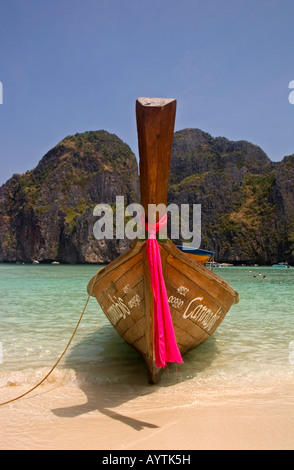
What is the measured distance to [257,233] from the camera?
283 ft

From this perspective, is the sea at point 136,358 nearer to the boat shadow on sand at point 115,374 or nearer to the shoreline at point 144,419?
the boat shadow on sand at point 115,374

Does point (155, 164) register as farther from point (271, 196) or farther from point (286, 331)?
point (271, 196)

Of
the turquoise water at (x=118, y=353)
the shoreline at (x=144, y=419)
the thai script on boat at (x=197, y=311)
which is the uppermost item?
the thai script on boat at (x=197, y=311)

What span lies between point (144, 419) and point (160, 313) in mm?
939

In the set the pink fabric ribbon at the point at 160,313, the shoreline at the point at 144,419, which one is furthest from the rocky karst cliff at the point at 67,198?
the pink fabric ribbon at the point at 160,313

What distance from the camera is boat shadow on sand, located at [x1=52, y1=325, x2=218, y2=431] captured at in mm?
3338

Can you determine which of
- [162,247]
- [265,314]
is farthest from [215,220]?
[162,247]

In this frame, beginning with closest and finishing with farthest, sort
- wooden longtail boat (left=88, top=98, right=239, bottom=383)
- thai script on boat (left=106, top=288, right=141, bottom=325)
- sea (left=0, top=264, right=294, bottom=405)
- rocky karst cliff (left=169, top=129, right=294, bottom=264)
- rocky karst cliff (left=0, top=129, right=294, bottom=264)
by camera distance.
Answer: wooden longtail boat (left=88, top=98, right=239, bottom=383), thai script on boat (left=106, top=288, right=141, bottom=325), sea (left=0, top=264, right=294, bottom=405), rocky karst cliff (left=0, top=129, right=294, bottom=264), rocky karst cliff (left=169, top=129, right=294, bottom=264)

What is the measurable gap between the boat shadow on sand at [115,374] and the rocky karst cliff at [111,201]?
71.1 meters

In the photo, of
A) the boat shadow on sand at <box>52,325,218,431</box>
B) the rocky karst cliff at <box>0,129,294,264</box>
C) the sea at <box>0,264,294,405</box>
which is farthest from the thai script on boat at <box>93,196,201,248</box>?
the boat shadow on sand at <box>52,325,218,431</box>

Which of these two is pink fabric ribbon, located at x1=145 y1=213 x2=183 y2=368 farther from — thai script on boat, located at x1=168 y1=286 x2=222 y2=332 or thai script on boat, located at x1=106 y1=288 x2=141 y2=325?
thai script on boat, located at x1=168 y1=286 x2=222 y2=332

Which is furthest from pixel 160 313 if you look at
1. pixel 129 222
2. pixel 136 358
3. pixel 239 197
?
pixel 239 197

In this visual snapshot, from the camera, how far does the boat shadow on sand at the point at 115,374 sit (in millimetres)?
3338
